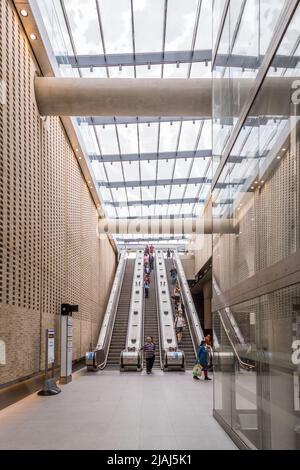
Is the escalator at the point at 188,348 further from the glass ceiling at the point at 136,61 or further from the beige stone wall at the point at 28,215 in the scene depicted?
the glass ceiling at the point at 136,61

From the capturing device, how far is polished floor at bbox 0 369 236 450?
6.29 m

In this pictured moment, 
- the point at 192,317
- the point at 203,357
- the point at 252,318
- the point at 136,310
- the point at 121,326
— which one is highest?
the point at 252,318

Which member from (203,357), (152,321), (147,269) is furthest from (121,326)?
(203,357)

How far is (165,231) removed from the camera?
2519cm

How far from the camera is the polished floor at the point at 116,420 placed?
629cm

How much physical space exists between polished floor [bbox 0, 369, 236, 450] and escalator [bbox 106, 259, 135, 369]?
6465mm

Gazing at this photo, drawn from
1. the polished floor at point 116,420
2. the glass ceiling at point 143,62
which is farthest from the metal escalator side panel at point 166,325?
the glass ceiling at point 143,62

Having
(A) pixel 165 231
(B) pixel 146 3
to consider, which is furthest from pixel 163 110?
(A) pixel 165 231

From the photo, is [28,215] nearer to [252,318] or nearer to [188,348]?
[252,318]

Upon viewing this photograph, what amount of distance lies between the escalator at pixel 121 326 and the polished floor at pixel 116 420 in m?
6.46

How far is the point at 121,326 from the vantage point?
75.1ft

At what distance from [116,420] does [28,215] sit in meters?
4.48

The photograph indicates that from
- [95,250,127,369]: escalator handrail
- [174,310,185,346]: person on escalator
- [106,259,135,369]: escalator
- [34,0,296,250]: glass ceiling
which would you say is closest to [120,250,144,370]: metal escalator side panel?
[106,259,135,369]: escalator

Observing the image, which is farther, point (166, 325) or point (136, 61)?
point (166, 325)
